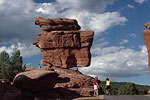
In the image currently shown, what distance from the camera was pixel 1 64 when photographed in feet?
209

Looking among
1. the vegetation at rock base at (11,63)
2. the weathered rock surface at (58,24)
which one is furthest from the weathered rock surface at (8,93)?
the vegetation at rock base at (11,63)

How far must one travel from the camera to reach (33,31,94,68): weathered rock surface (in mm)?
46000

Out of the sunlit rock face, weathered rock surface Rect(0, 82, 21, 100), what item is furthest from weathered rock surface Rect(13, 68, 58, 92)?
the sunlit rock face

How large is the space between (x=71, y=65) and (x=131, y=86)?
6812 cm

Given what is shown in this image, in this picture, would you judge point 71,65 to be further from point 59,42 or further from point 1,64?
point 1,64

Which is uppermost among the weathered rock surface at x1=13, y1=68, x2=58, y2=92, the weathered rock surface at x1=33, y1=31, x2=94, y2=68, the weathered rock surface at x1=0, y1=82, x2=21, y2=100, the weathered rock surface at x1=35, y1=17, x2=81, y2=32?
the weathered rock surface at x1=35, y1=17, x2=81, y2=32

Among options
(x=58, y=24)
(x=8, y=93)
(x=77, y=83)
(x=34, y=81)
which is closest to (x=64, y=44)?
(x=58, y=24)

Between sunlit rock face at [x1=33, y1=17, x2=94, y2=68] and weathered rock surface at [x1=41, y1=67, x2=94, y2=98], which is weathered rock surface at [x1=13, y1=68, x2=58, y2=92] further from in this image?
sunlit rock face at [x1=33, y1=17, x2=94, y2=68]

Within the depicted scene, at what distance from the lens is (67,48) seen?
47094mm

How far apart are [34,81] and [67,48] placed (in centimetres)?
1891

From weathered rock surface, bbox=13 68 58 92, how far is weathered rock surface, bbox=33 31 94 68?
15.6 metres

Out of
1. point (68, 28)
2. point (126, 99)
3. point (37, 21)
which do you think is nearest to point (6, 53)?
point (37, 21)

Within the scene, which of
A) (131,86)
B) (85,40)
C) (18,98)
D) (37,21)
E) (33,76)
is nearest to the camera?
(18,98)

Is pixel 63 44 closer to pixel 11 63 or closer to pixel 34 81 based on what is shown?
pixel 34 81
